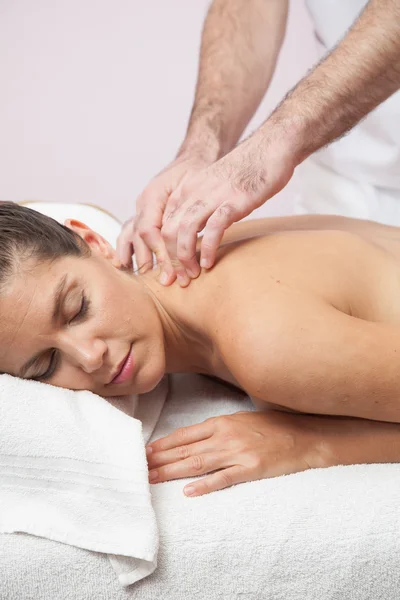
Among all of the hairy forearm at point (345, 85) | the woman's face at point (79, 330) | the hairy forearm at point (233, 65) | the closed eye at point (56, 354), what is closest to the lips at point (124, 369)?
the woman's face at point (79, 330)

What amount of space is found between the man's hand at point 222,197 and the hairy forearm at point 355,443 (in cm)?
38

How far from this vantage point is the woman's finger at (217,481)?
1241 mm

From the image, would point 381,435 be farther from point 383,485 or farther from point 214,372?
point 214,372

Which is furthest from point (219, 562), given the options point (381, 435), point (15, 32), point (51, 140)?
point (15, 32)

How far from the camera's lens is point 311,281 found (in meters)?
1.29

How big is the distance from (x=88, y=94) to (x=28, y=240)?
176 cm

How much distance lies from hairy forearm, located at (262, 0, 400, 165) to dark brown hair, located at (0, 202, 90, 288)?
0.43 meters

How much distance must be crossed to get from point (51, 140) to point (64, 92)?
195 millimetres

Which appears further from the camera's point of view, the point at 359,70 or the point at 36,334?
the point at 359,70

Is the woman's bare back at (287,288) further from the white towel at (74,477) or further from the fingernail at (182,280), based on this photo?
the white towel at (74,477)

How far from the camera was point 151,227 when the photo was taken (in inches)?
60.1

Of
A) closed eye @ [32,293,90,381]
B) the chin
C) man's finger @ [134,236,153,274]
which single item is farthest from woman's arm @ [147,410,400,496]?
man's finger @ [134,236,153,274]

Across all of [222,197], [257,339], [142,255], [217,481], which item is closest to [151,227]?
[142,255]

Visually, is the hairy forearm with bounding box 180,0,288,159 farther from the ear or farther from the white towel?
the white towel
